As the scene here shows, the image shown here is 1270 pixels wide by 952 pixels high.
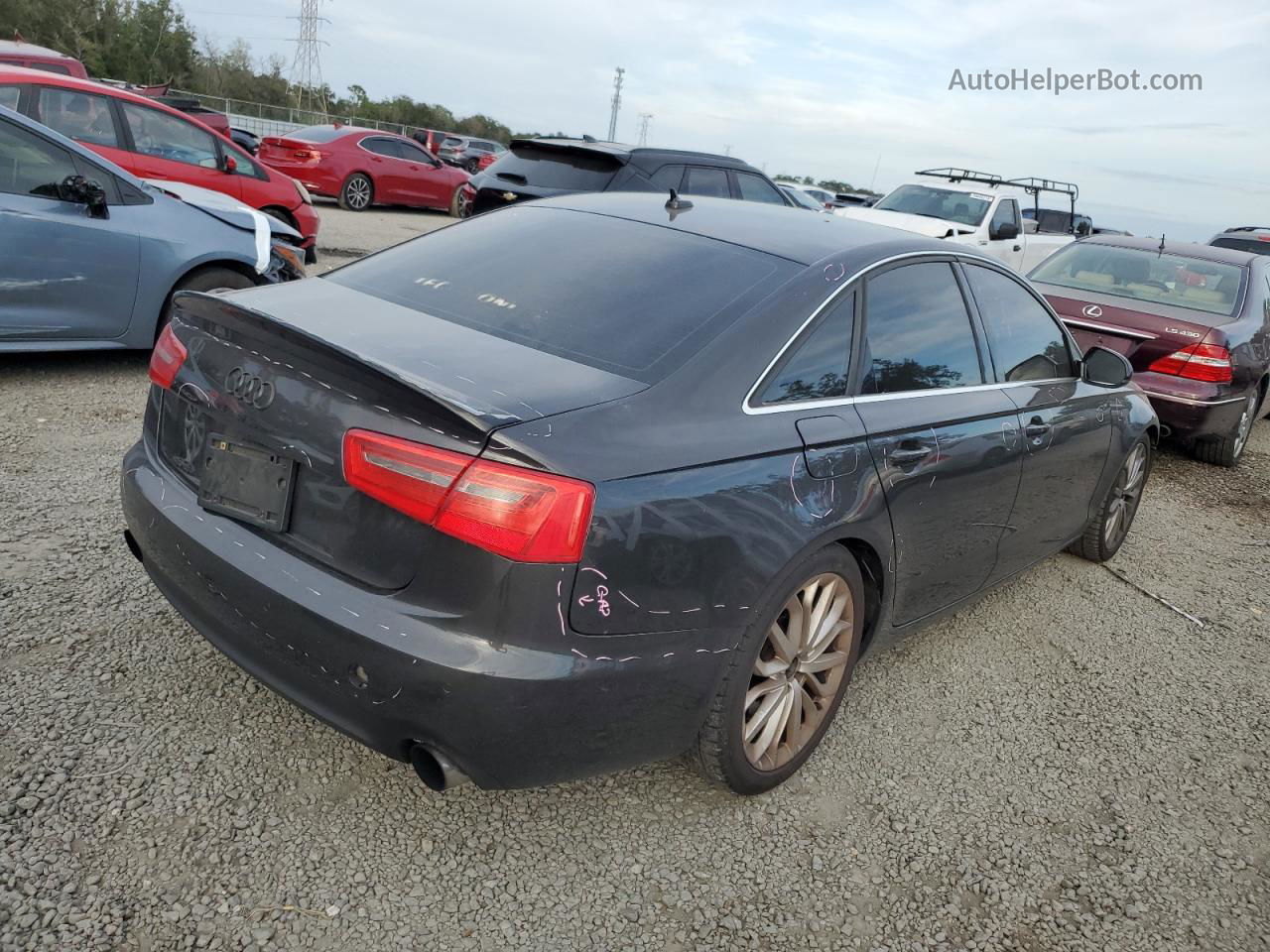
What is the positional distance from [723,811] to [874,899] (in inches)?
18.0

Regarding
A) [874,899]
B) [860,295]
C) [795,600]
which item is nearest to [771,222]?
[860,295]

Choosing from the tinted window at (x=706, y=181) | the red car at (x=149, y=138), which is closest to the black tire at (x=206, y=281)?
the red car at (x=149, y=138)

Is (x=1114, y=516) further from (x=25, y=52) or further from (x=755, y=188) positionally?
(x=25, y=52)

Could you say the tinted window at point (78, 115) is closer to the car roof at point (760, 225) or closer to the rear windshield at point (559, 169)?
the rear windshield at point (559, 169)

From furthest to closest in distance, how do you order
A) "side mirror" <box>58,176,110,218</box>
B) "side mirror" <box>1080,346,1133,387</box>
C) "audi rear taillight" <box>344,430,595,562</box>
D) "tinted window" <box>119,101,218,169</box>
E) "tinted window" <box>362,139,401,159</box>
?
"tinted window" <box>362,139,401,159</box> < "tinted window" <box>119,101,218,169</box> < "side mirror" <box>58,176,110,218</box> < "side mirror" <box>1080,346,1133,387</box> < "audi rear taillight" <box>344,430,595,562</box>

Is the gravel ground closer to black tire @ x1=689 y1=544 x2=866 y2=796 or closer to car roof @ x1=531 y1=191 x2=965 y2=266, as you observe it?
black tire @ x1=689 y1=544 x2=866 y2=796

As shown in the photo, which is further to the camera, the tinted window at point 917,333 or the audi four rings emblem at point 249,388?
the tinted window at point 917,333

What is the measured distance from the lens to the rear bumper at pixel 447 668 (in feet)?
6.57

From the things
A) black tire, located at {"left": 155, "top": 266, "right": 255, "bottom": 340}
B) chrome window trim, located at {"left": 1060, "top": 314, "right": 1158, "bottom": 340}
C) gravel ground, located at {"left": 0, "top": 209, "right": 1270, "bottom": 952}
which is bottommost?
gravel ground, located at {"left": 0, "top": 209, "right": 1270, "bottom": 952}

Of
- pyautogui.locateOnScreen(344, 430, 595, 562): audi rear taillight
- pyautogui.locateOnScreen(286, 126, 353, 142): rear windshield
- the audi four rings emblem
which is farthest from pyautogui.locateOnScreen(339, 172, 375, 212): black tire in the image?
pyautogui.locateOnScreen(344, 430, 595, 562): audi rear taillight

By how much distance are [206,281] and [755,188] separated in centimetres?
629

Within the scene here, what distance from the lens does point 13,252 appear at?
505 centimetres

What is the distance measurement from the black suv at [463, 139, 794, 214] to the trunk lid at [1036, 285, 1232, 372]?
3063 millimetres

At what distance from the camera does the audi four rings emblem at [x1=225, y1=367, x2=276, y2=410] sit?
7.41 feet
